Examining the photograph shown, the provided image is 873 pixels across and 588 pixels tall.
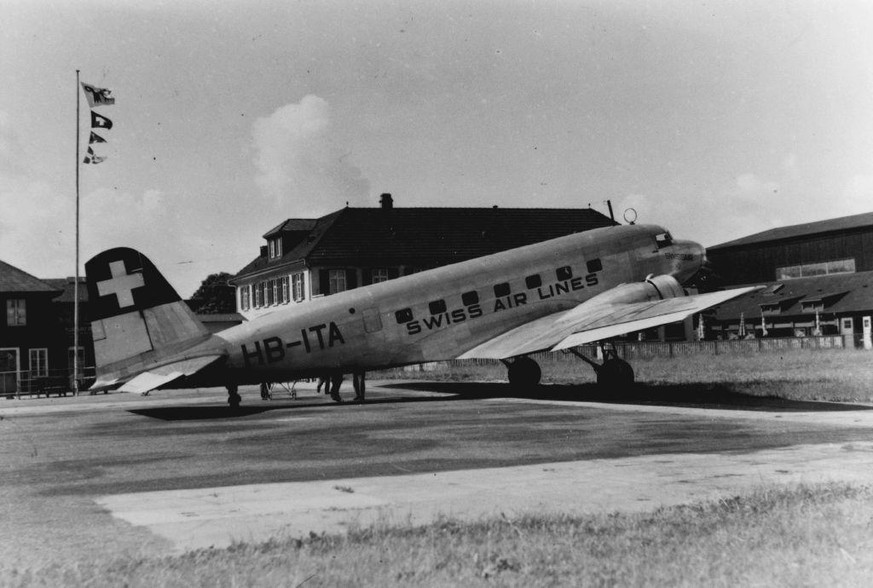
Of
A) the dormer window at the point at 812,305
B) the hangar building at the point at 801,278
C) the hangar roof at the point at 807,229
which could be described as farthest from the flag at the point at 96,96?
the hangar roof at the point at 807,229

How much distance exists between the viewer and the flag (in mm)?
40062

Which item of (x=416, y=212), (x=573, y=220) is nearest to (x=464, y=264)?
(x=416, y=212)

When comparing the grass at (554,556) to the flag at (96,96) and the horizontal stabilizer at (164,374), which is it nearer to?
the horizontal stabilizer at (164,374)

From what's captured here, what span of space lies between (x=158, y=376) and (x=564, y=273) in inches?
521

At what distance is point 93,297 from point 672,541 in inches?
695

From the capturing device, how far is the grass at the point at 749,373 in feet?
76.2

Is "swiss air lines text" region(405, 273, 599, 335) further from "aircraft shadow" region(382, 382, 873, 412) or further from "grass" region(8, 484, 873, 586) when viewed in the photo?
"grass" region(8, 484, 873, 586)

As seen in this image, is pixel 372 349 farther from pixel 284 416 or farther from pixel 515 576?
pixel 515 576

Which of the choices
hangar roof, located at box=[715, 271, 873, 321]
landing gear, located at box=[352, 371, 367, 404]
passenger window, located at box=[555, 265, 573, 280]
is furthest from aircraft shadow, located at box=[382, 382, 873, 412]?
hangar roof, located at box=[715, 271, 873, 321]

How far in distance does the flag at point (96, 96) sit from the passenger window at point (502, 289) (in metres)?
24.2

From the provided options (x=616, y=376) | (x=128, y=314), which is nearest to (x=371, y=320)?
(x=128, y=314)

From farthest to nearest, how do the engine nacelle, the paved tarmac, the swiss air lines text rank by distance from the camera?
the swiss air lines text, the engine nacelle, the paved tarmac

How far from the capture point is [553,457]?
12164mm

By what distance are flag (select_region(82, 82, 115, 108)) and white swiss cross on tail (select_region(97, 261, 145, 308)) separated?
2240 centimetres
